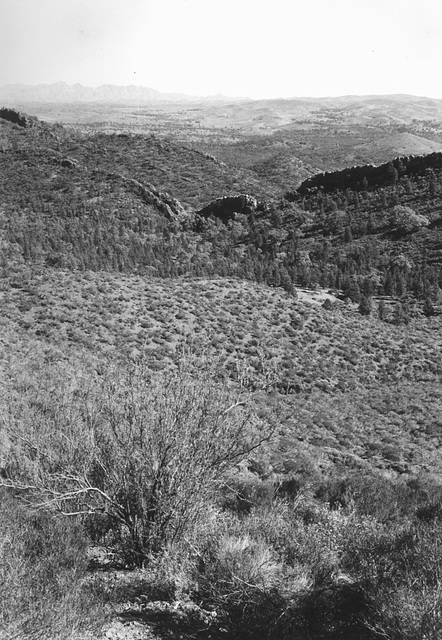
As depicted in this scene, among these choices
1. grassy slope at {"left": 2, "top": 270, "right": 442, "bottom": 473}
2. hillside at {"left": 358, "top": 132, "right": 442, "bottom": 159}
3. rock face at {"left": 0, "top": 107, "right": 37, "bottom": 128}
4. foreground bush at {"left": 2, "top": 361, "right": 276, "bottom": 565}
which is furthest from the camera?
hillside at {"left": 358, "top": 132, "right": 442, "bottom": 159}

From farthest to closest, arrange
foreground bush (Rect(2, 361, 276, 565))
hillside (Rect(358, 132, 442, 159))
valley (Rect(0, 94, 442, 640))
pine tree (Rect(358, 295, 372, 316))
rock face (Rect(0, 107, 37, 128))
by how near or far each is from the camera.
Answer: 1. hillside (Rect(358, 132, 442, 159))
2. rock face (Rect(0, 107, 37, 128))
3. pine tree (Rect(358, 295, 372, 316))
4. foreground bush (Rect(2, 361, 276, 565))
5. valley (Rect(0, 94, 442, 640))

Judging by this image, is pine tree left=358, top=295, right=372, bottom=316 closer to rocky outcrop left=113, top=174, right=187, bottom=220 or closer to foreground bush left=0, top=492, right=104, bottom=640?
foreground bush left=0, top=492, right=104, bottom=640

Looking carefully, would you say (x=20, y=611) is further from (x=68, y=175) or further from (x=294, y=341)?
(x=68, y=175)

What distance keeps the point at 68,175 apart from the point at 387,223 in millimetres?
48359

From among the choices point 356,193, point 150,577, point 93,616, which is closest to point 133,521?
point 150,577

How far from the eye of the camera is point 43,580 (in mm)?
4320

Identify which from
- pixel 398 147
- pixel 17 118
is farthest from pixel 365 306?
pixel 398 147

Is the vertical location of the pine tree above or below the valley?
below

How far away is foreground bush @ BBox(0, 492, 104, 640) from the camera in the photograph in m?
3.76

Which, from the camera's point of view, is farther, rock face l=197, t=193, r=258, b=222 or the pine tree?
rock face l=197, t=193, r=258, b=222

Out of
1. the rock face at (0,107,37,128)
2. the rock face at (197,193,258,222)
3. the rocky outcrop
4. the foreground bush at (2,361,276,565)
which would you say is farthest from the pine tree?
the rock face at (0,107,37,128)

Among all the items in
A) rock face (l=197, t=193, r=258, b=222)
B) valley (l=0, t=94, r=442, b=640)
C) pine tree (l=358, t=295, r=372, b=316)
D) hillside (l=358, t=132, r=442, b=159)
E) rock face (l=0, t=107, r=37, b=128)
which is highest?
hillside (l=358, t=132, r=442, b=159)

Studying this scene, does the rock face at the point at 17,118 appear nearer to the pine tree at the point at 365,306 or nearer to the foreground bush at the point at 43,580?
the pine tree at the point at 365,306

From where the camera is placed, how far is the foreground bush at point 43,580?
376cm
